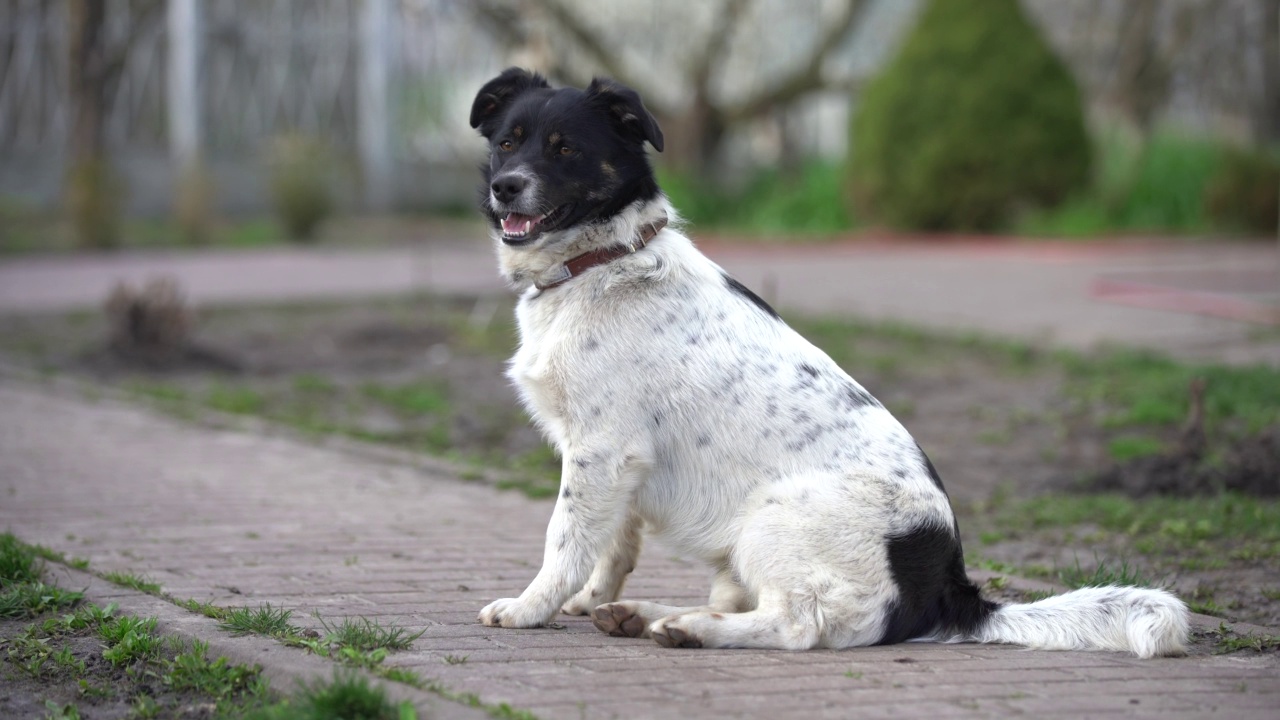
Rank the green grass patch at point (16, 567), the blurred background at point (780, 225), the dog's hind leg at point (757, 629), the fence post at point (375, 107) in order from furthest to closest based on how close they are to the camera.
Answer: the fence post at point (375, 107)
the blurred background at point (780, 225)
the green grass patch at point (16, 567)
the dog's hind leg at point (757, 629)

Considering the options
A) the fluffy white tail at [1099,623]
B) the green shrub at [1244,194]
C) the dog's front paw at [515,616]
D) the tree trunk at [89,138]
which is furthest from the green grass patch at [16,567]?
the green shrub at [1244,194]

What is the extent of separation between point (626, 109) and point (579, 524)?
1403 mm

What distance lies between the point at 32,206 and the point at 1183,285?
1913 cm

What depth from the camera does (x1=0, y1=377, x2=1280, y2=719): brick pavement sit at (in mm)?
3896

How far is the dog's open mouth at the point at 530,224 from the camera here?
4750mm

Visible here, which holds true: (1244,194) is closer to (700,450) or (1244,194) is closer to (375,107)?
(375,107)

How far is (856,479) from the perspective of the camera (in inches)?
172

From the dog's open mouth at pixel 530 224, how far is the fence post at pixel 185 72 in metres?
22.0

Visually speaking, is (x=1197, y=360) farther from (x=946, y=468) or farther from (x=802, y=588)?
(x=802, y=588)

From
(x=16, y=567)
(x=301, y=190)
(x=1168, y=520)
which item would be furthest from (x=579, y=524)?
(x=301, y=190)

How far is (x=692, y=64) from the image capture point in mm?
24500

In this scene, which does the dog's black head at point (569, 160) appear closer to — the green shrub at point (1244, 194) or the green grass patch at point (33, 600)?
the green grass patch at point (33, 600)

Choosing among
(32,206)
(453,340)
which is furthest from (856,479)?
(32,206)

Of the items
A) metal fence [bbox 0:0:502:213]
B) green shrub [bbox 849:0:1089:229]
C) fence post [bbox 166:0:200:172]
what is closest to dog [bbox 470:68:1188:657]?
green shrub [bbox 849:0:1089:229]
